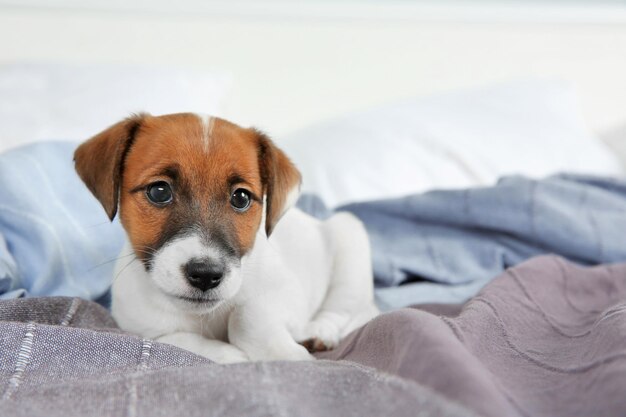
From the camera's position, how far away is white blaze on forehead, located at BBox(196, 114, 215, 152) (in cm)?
132

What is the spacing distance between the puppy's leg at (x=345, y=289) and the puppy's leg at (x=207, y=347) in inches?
7.4

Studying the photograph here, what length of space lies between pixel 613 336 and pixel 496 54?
2364mm

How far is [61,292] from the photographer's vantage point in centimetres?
167

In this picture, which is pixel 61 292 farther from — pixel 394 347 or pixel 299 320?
pixel 394 347

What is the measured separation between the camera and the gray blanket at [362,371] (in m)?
0.91

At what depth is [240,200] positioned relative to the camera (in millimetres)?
1366

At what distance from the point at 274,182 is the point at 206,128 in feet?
0.59

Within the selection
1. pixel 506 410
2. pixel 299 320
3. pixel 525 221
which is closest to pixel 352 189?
pixel 525 221

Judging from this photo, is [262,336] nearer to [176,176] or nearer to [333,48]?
[176,176]

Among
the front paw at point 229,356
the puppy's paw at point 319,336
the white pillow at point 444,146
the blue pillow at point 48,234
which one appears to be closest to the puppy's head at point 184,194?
the front paw at point 229,356

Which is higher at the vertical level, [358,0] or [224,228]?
[358,0]

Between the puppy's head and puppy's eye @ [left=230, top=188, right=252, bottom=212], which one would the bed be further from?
puppy's eye @ [left=230, top=188, right=252, bottom=212]

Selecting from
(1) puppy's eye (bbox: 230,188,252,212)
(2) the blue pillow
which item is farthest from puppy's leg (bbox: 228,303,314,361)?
(2) the blue pillow

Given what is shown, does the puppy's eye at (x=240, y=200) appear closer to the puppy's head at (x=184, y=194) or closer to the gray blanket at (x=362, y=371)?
the puppy's head at (x=184, y=194)
